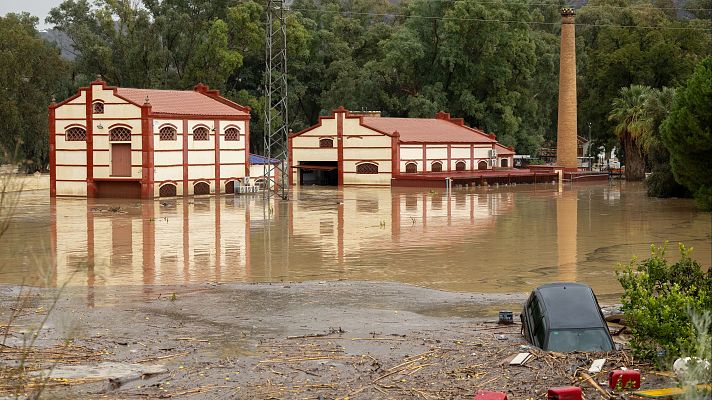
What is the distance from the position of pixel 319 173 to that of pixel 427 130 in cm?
899

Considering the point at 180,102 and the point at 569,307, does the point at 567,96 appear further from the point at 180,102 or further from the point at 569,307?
the point at 569,307

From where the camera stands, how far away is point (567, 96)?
82875 millimetres

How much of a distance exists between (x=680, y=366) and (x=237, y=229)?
29.3m

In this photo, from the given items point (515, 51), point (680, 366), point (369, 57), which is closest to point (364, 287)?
point (680, 366)

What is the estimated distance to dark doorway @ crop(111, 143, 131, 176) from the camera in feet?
193

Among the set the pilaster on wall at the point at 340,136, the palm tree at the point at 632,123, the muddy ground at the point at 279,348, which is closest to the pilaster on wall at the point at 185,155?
the pilaster on wall at the point at 340,136

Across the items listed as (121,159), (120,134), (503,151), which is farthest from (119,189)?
(503,151)

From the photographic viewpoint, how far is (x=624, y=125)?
7888 centimetres

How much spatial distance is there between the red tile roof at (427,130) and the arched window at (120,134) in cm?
2060

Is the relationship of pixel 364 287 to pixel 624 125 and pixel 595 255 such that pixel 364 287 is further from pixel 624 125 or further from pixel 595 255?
pixel 624 125

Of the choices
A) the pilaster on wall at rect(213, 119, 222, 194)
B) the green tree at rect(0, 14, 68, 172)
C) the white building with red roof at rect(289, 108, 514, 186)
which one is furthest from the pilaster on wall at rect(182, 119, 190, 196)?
the green tree at rect(0, 14, 68, 172)

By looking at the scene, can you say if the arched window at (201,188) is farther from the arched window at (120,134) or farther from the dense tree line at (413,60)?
the dense tree line at (413,60)

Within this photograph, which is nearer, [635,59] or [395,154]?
[395,154]

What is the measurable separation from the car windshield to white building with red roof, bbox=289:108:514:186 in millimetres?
56355
